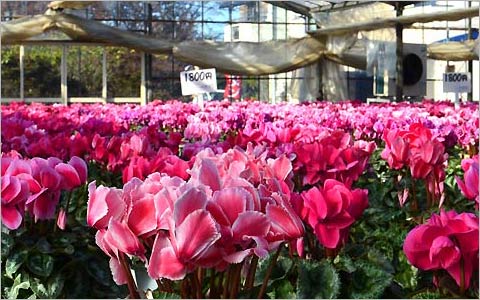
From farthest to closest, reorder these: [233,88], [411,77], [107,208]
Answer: [233,88] → [411,77] → [107,208]

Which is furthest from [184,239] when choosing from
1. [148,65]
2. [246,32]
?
[246,32]

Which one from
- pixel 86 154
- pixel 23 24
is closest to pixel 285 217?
pixel 86 154

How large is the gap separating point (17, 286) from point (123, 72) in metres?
15.8

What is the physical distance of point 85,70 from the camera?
17.2 metres

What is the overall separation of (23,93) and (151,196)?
16.4 metres

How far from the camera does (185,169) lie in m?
1.86

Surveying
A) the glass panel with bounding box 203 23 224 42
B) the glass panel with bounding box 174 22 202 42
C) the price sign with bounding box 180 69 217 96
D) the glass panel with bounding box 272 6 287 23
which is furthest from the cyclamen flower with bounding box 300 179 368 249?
the glass panel with bounding box 272 6 287 23

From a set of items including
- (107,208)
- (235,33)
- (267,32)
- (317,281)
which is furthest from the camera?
(267,32)

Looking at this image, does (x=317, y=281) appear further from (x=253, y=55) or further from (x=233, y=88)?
(x=233, y=88)

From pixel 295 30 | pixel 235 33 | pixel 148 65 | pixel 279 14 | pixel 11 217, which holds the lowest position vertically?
pixel 11 217

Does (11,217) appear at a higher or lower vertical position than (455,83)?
lower

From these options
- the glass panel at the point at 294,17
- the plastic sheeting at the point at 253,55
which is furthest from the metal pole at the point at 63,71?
the glass panel at the point at 294,17

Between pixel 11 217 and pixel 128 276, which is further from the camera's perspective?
pixel 11 217

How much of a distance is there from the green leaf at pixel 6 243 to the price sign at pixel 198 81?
584 cm
